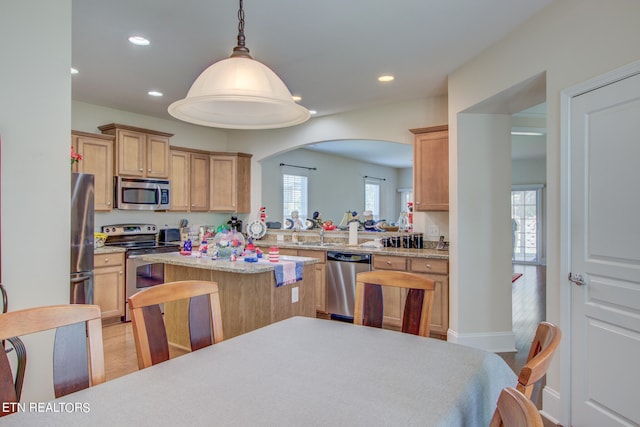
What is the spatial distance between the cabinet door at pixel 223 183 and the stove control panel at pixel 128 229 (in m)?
0.98

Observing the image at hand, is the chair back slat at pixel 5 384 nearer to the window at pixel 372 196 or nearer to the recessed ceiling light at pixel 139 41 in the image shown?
the recessed ceiling light at pixel 139 41

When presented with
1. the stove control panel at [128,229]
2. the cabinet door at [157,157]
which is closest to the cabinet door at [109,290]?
the stove control panel at [128,229]

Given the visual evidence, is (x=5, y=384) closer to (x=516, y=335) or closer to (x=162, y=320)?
(x=162, y=320)

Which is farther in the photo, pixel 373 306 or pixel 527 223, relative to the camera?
pixel 527 223

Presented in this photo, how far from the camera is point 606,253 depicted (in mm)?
2133

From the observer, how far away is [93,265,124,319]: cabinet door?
14.5 feet

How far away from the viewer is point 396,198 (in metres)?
11.8

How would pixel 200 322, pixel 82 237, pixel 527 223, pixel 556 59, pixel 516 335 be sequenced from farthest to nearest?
1. pixel 527 223
2. pixel 516 335
3. pixel 82 237
4. pixel 556 59
5. pixel 200 322

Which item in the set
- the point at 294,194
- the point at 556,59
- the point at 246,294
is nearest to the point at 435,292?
the point at 246,294

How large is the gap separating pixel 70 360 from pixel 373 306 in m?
1.34

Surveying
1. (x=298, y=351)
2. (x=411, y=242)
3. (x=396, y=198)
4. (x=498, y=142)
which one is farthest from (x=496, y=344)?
(x=396, y=198)

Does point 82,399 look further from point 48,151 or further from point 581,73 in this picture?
point 581,73

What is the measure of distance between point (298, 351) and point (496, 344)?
118 inches

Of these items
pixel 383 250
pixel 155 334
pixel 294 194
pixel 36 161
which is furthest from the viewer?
pixel 294 194
